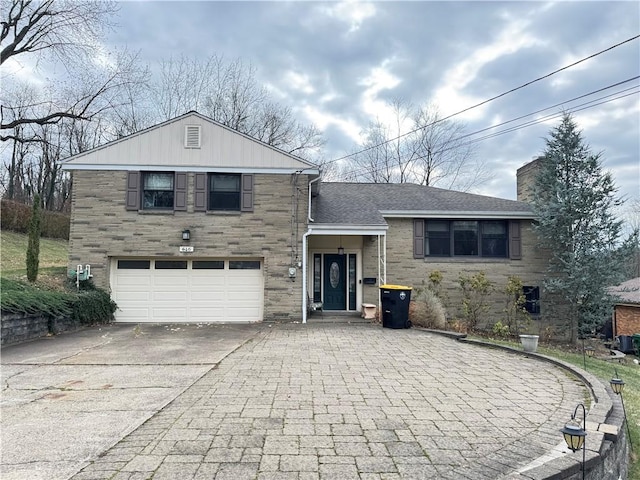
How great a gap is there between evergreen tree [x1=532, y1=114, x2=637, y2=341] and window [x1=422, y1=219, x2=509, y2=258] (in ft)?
5.14

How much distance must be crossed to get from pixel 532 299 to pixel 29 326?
50.7 feet

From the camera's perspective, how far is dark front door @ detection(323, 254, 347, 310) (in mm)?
14281

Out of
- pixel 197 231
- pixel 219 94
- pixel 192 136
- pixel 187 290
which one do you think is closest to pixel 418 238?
pixel 197 231

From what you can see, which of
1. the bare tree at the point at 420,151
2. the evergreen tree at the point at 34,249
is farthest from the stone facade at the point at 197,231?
the bare tree at the point at 420,151

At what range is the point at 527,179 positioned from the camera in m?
15.7

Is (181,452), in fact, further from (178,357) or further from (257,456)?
(178,357)

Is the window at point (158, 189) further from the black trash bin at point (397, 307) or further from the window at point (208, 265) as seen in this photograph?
the black trash bin at point (397, 307)

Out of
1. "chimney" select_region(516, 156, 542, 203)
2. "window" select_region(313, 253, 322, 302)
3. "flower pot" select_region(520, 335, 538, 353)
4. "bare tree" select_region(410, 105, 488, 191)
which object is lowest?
"flower pot" select_region(520, 335, 538, 353)

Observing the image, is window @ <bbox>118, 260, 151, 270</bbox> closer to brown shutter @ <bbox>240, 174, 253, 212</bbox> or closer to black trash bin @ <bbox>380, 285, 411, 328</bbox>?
brown shutter @ <bbox>240, 174, 253, 212</bbox>

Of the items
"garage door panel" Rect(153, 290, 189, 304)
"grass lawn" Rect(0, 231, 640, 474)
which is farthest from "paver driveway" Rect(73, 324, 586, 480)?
"garage door panel" Rect(153, 290, 189, 304)

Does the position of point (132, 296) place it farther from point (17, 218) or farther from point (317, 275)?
point (17, 218)

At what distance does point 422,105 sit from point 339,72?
13.3 m

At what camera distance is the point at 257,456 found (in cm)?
329

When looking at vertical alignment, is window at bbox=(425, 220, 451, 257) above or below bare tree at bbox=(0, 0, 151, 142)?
below
